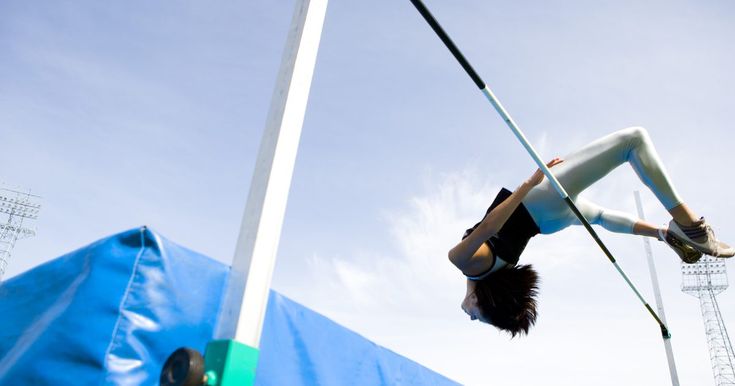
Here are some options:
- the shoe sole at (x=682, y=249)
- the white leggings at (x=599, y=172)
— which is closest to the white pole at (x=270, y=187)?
the white leggings at (x=599, y=172)

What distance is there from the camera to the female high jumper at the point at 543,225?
2.45m

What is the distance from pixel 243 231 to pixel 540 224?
223 centimetres

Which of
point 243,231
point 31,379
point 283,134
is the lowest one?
point 31,379

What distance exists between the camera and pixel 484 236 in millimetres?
2607

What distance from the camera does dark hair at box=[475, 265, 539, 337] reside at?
10.3 ft

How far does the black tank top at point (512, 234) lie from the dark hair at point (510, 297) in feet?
0.77

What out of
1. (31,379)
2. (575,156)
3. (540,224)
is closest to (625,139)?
(575,156)

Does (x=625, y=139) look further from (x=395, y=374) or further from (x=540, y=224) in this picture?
(x=395, y=374)

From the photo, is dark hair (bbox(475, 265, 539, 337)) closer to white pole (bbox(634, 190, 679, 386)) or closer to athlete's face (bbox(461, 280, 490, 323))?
athlete's face (bbox(461, 280, 490, 323))

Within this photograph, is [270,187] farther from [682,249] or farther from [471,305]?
[682,249]

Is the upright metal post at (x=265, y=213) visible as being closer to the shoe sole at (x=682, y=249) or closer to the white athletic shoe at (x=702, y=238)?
the white athletic shoe at (x=702, y=238)

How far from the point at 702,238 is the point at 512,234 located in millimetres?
939

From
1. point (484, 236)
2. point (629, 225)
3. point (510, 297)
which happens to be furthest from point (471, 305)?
point (629, 225)

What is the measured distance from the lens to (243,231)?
3.74 feet
